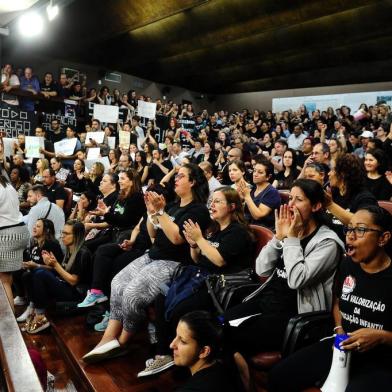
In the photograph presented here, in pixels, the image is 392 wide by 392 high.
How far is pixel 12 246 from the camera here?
2793mm

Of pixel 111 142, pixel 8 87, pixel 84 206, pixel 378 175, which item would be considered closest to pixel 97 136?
pixel 111 142

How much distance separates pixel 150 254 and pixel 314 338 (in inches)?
48.4

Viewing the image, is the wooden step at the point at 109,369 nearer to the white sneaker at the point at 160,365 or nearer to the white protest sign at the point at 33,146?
the white sneaker at the point at 160,365

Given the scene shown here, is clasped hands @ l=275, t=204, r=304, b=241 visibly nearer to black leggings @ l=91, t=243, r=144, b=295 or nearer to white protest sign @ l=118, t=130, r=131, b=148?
black leggings @ l=91, t=243, r=144, b=295

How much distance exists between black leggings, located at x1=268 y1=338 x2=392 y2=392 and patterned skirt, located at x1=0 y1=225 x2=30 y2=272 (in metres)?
1.92

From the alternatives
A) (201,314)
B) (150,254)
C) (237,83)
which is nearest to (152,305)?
(150,254)

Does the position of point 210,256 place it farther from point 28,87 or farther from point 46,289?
point 28,87

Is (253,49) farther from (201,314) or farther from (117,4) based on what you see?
(201,314)

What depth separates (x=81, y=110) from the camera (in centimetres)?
905

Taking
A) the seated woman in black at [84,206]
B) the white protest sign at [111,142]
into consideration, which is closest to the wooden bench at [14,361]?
the seated woman in black at [84,206]

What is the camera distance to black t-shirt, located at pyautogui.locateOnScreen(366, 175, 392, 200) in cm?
328

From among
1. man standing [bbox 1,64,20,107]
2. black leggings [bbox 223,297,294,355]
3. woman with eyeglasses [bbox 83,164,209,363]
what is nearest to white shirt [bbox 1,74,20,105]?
man standing [bbox 1,64,20,107]

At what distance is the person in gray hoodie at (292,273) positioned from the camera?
71.1 inches

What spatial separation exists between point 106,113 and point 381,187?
6.18 meters
